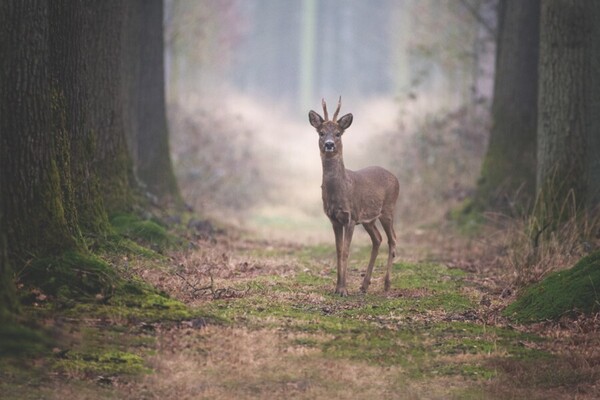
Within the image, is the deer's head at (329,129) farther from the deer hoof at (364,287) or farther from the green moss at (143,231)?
the green moss at (143,231)

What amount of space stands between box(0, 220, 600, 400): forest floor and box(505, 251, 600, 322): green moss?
0.22m

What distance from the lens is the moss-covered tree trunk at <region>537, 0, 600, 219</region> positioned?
13.1 meters

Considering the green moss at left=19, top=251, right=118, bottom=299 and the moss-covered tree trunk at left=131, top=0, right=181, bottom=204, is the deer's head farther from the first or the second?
the moss-covered tree trunk at left=131, top=0, right=181, bottom=204

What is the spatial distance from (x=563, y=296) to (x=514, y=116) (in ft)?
27.8

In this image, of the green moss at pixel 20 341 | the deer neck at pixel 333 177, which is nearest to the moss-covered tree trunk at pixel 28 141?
the green moss at pixel 20 341

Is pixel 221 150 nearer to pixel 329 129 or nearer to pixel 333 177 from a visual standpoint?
pixel 333 177

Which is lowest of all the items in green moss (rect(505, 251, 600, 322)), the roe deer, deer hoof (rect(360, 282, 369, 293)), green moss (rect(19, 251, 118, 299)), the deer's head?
deer hoof (rect(360, 282, 369, 293))

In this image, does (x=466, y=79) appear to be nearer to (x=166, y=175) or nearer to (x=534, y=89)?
(x=534, y=89)

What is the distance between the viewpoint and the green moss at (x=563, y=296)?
8.99 m

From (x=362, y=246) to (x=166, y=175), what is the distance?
4.03 m

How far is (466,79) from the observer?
30.4m

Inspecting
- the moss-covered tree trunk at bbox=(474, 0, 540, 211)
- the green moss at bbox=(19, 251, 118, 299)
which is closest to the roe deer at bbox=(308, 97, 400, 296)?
the green moss at bbox=(19, 251, 118, 299)


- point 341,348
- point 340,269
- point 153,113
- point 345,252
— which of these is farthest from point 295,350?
point 153,113

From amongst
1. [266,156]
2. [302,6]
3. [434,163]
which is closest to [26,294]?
[434,163]
